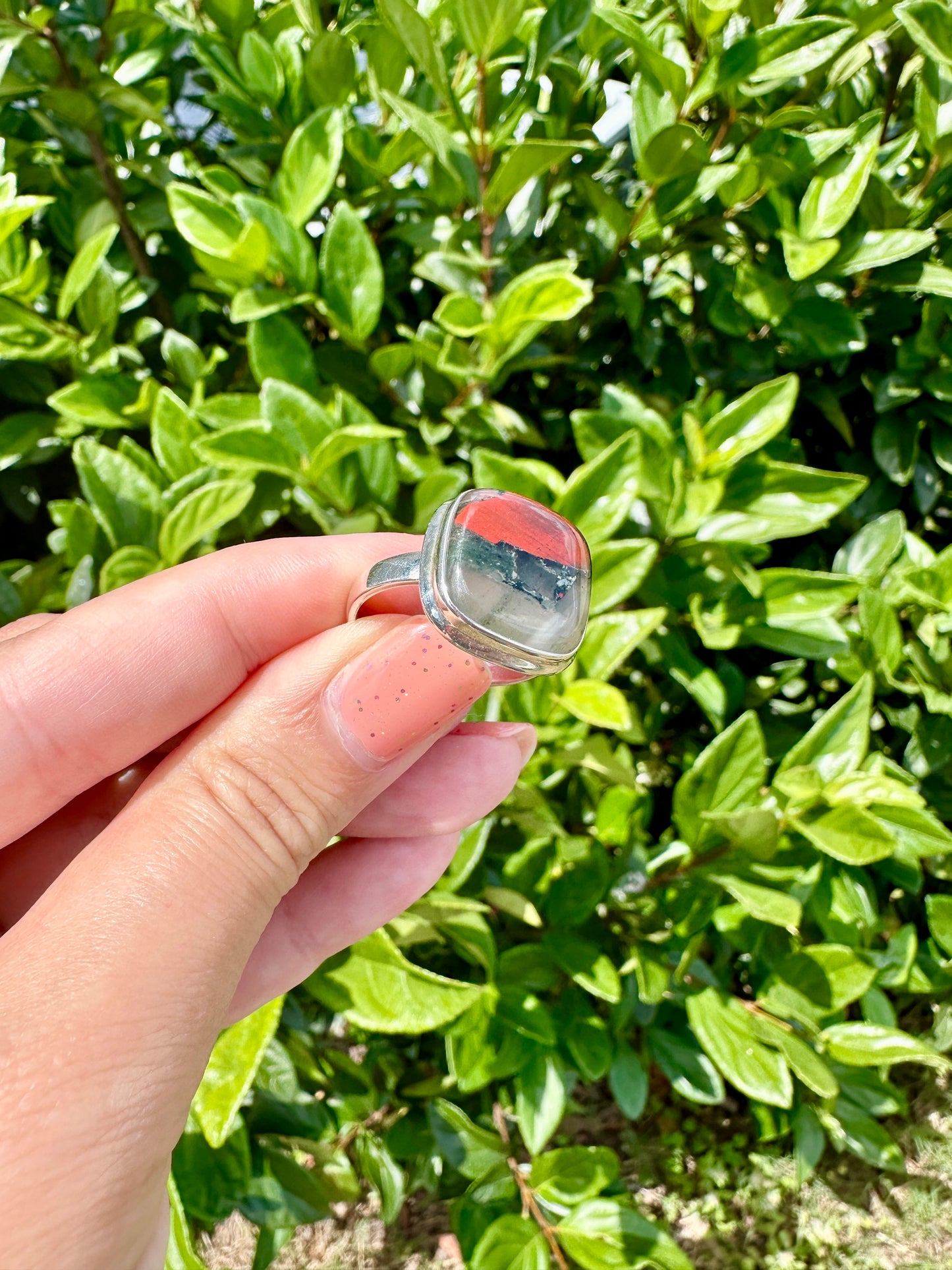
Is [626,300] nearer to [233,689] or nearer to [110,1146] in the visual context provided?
[233,689]

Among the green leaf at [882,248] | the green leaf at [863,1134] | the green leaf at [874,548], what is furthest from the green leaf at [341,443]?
the green leaf at [863,1134]

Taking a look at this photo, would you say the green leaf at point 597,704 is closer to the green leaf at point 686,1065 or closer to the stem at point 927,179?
the green leaf at point 686,1065

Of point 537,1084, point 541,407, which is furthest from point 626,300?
point 537,1084

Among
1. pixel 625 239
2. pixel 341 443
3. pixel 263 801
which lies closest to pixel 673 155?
pixel 625 239

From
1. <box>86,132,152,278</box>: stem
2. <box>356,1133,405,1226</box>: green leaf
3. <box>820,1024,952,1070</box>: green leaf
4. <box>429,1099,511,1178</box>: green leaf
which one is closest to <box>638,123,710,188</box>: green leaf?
<box>86,132,152,278</box>: stem

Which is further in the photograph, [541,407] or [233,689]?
[541,407]

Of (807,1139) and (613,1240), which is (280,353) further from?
(807,1139)
